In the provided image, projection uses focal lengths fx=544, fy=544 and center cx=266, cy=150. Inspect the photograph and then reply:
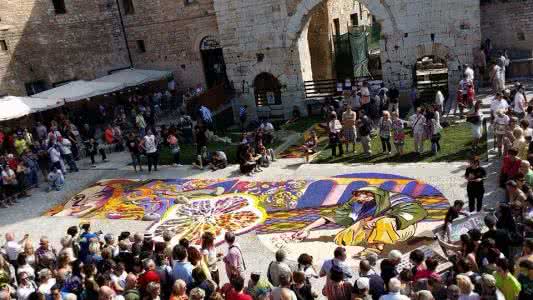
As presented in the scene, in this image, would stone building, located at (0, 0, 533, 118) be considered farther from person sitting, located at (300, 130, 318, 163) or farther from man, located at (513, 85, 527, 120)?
person sitting, located at (300, 130, 318, 163)

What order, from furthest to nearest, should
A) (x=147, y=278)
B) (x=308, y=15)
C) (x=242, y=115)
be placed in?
(x=242, y=115) → (x=308, y=15) → (x=147, y=278)

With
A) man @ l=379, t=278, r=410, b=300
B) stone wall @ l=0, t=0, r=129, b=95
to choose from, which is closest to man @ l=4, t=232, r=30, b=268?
man @ l=379, t=278, r=410, b=300

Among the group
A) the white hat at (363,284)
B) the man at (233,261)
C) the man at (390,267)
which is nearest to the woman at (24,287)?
the man at (233,261)

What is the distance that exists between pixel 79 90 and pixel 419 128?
52.2 feet

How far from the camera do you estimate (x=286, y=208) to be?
15.0 meters

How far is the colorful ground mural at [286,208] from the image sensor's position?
12789 mm

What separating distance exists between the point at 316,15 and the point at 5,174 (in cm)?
1907

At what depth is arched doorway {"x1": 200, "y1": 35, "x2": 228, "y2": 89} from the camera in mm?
29406

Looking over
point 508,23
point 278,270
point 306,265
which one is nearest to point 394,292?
point 306,265

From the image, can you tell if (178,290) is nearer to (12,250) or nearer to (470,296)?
(470,296)

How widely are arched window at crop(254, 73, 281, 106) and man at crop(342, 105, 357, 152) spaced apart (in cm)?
839

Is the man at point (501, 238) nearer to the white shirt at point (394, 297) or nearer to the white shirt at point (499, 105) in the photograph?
the white shirt at point (394, 297)

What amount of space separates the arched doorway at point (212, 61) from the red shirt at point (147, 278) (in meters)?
21.4

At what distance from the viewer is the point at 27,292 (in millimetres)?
9484
